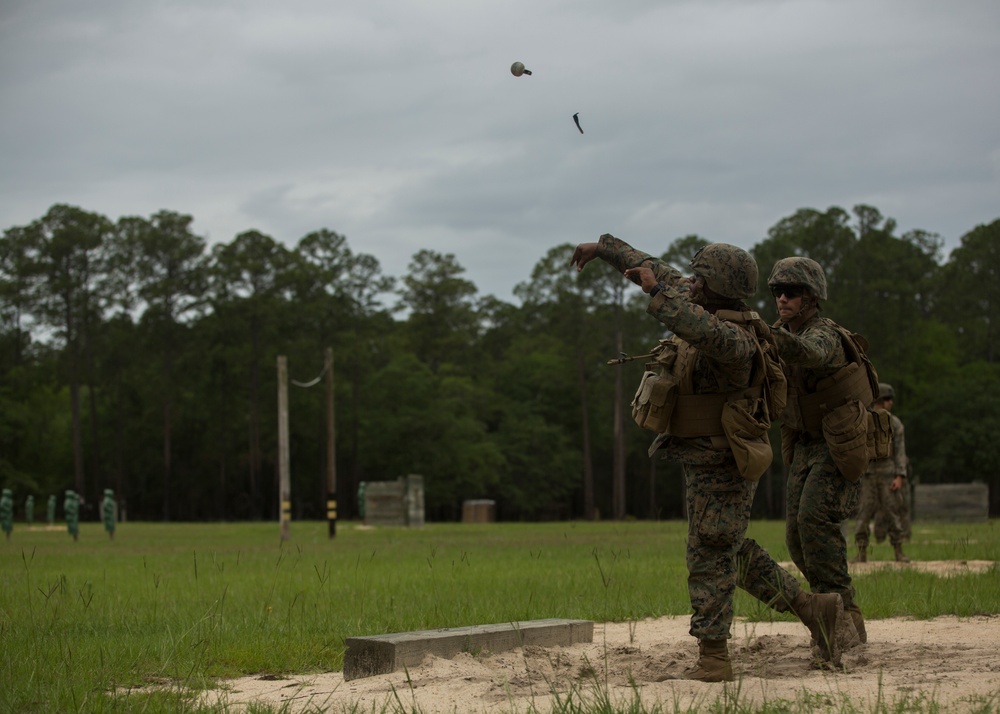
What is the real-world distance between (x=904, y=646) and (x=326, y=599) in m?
4.93

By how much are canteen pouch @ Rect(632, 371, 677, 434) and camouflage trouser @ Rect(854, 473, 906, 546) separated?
9.02 meters

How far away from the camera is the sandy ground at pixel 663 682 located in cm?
524

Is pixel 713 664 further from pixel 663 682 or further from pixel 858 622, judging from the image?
pixel 858 622

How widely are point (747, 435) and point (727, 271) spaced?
89 centimetres

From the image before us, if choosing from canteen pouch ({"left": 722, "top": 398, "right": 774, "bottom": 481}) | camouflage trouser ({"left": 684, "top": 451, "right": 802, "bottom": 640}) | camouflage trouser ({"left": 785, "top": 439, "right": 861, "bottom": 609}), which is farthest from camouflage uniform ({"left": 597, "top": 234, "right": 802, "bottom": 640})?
camouflage trouser ({"left": 785, "top": 439, "right": 861, "bottom": 609})

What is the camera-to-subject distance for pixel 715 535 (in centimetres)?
609

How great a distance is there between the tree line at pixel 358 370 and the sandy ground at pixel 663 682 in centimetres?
5664

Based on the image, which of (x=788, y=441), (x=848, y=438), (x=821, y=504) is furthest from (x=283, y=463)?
(x=848, y=438)

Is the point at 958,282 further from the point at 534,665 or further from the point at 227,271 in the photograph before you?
the point at 534,665

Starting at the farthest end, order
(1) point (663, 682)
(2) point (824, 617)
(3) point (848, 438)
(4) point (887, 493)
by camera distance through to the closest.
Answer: (4) point (887, 493), (3) point (848, 438), (2) point (824, 617), (1) point (663, 682)

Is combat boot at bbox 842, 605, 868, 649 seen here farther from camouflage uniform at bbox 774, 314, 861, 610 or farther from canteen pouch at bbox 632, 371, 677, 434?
canteen pouch at bbox 632, 371, 677, 434

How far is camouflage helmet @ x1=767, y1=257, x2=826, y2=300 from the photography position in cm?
704

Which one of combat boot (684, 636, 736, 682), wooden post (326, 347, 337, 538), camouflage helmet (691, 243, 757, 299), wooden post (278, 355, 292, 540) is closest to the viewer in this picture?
combat boot (684, 636, 736, 682)

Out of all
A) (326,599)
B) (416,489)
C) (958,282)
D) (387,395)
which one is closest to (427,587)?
(326,599)
